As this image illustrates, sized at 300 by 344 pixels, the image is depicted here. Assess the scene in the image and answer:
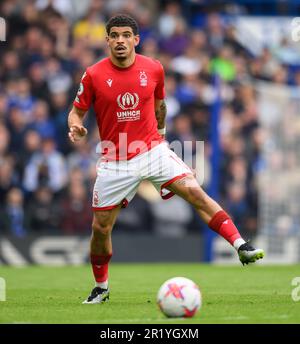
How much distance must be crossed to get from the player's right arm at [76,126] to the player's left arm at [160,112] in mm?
888

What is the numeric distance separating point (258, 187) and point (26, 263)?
4.35 m

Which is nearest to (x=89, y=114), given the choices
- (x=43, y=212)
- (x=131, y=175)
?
(x=43, y=212)

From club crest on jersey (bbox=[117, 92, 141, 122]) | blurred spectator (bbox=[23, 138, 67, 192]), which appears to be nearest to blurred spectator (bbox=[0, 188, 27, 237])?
blurred spectator (bbox=[23, 138, 67, 192])

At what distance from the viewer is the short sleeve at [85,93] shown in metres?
9.44

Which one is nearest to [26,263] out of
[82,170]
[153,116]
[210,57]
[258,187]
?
[82,170]

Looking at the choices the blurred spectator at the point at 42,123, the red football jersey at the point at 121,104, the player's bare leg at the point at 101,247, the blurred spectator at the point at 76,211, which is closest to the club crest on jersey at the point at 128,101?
the red football jersey at the point at 121,104

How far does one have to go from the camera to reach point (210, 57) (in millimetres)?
20594

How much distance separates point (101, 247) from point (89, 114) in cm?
893

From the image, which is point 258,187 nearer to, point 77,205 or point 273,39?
point 77,205

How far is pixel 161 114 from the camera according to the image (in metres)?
10.1

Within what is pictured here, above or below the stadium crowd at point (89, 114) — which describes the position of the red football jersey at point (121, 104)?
below

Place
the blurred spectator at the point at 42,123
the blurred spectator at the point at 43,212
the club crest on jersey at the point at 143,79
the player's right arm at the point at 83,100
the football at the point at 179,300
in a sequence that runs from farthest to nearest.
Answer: the blurred spectator at the point at 42,123 → the blurred spectator at the point at 43,212 → the club crest on jersey at the point at 143,79 → the player's right arm at the point at 83,100 → the football at the point at 179,300

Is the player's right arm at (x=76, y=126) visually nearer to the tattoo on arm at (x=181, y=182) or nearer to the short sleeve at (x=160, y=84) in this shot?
the short sleeve at (x=160, y=84)

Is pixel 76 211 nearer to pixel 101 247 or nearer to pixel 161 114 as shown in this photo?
pixel 161 114
